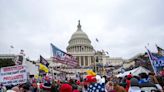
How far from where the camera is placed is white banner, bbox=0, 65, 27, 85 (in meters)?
10.1

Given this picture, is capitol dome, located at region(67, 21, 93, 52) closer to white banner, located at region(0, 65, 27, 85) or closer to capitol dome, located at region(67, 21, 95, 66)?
capitol dome, located at region(67, 21, 95, 66)

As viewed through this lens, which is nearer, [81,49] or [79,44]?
[79,44]

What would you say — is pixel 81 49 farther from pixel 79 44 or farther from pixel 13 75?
pixel 13 75

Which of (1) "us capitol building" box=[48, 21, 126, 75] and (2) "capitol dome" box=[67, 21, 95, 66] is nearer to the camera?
(1) "us capitol building" box=[48, 21, 126, 75]

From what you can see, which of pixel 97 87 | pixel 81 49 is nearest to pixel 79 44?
pixel 81 49

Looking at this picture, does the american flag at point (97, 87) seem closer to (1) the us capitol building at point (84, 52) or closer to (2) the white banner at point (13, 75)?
(2) the white banner at point (13, 75)

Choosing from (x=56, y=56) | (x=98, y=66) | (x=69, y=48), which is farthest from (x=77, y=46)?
(x=56, y=56)

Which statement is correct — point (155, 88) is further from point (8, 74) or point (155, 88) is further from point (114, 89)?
point (8, 74)

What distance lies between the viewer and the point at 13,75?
10.1 metres

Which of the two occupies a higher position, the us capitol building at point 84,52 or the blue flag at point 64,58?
the us capitol building at point 84,52

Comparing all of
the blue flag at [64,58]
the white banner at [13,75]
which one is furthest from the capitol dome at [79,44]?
the white banner at [13,75]

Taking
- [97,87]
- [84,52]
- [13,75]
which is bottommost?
[97,87]

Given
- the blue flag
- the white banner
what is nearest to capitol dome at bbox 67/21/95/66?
the blue flag

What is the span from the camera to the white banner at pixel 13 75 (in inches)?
400
